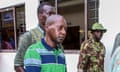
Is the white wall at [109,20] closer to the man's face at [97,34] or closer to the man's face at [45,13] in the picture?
the man's face at [97,34]

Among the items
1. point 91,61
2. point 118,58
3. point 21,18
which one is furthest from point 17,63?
point 21,18

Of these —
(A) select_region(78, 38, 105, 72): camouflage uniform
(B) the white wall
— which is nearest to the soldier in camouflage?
(A) select_region(78, 38, 105, 72): camouflage uniform

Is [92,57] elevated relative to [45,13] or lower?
lower

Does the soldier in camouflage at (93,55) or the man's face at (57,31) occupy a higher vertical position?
the man's face at (57,31)

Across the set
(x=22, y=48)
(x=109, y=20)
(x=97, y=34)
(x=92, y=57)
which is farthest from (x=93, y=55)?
(x=22, y=48)

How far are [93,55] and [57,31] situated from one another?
3043 mm

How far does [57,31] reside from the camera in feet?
7.45

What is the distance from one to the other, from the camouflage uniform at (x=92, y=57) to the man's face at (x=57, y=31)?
9.84 ft

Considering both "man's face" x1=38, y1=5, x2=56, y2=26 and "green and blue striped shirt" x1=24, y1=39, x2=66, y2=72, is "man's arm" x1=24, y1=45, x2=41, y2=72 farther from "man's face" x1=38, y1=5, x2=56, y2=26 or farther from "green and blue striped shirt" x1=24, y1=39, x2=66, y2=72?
"man's face" x1=38, y1=5, x2=56, y2=26

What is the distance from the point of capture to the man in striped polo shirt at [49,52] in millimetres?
2260

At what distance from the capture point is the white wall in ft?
18.7

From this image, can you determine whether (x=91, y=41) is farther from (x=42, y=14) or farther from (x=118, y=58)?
(x=118, y=58)

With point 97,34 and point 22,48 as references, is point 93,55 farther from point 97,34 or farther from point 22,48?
point 22,48

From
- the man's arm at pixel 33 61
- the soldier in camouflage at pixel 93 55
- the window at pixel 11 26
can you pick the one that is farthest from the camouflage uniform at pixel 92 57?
the window at pixel 11 26
